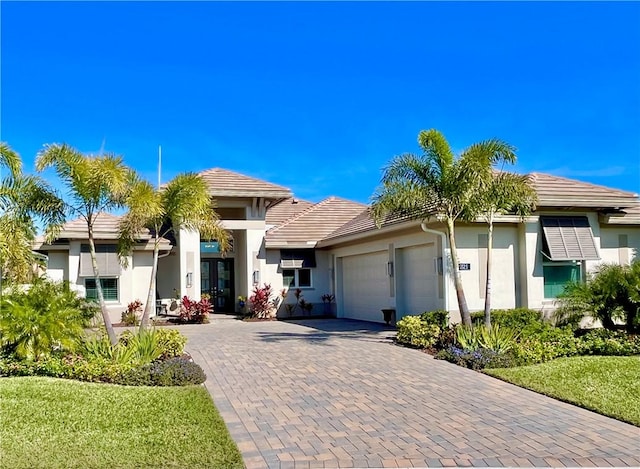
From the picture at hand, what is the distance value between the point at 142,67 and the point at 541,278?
41.6 feet

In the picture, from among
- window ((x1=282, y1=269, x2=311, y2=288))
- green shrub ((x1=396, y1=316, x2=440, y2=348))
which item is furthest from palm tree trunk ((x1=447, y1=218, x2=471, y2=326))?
window ((x1=282, y1=269, x2=311, y2=288))

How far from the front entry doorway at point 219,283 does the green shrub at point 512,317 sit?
15.5 m

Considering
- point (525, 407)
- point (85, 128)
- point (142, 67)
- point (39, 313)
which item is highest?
point (142, 67)

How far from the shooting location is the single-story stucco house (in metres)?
17.1

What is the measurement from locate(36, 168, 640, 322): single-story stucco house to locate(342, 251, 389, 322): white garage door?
0.04 m

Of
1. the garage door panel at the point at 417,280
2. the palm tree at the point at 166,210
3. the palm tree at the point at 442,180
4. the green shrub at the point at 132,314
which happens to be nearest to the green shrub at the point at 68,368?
the palm tree at the point at 166,210

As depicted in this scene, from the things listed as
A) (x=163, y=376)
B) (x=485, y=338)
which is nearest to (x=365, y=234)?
(x=485, y=338)

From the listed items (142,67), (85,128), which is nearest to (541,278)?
(142,67)

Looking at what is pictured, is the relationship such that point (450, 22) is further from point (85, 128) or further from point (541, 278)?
point (85, 128)

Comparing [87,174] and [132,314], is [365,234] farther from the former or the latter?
[87,174]

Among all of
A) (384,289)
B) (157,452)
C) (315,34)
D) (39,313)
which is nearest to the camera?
(157,452)

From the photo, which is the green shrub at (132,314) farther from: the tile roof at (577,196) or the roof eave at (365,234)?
the tile roof at (577,196)

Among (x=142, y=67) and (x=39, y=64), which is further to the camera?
(x=142, y=67)

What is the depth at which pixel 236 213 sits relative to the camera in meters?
26.8
